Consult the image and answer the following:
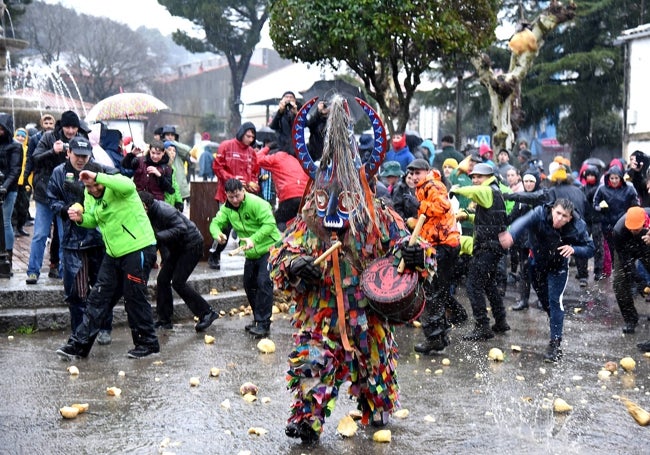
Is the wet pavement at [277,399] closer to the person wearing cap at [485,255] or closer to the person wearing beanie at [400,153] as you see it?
the person wearing cap at [485,255]

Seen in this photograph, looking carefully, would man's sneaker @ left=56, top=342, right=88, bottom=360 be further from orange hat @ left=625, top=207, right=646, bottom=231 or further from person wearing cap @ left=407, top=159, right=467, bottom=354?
orange hat @ left=625, top=207, right=646, bottom=231

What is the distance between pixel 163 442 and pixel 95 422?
2.44ft

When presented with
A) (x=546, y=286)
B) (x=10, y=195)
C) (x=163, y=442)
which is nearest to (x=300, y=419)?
(x=163, y=442)

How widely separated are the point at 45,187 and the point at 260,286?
295 centimetres

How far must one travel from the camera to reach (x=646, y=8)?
31969 millimetres

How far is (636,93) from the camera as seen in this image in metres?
28.6

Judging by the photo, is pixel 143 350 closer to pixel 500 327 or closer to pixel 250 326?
pixel 250 326

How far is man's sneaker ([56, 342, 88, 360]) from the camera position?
797 cm

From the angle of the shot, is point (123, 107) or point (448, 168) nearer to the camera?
point (123, 107)

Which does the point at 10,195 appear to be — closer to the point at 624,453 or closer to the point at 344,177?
the point at 344,177

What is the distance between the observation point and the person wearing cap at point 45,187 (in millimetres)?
9875

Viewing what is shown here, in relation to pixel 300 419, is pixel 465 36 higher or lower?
higher

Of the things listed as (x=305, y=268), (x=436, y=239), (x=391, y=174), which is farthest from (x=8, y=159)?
(x=305, y=268)

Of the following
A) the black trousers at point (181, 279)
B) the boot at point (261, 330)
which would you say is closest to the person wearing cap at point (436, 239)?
the boot at point (261, 330)
